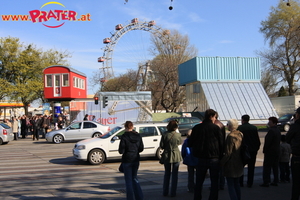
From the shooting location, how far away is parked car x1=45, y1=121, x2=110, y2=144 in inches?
874

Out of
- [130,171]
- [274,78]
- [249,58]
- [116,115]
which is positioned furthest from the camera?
[274,78]

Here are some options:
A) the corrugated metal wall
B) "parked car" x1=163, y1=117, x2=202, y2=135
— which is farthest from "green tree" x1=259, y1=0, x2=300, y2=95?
"parked car" x1=163, y1=117, x2=202, y2=135

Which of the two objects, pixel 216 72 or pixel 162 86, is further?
pixel 162 86

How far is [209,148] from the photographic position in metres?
6.05

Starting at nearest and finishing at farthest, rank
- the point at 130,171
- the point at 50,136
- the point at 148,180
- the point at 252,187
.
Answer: the point at 130,171 < the point at 252,187 < the point at 148,180 < the point at 50,136

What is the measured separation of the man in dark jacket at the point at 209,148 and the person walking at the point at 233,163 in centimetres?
17

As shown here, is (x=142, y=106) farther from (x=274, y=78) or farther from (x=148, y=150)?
(x=274, y=78)

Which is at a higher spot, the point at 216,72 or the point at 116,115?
the point at 216,72

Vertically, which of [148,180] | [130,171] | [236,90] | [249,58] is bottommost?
[148,180]

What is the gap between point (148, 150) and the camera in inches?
514

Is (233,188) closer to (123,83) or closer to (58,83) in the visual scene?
(58,83)

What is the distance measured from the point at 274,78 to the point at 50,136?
4195cm

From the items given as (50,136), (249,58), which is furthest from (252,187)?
(249,58)

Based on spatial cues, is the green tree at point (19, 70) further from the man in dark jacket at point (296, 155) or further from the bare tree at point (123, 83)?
the man in dark jacket at point (296, 155)
